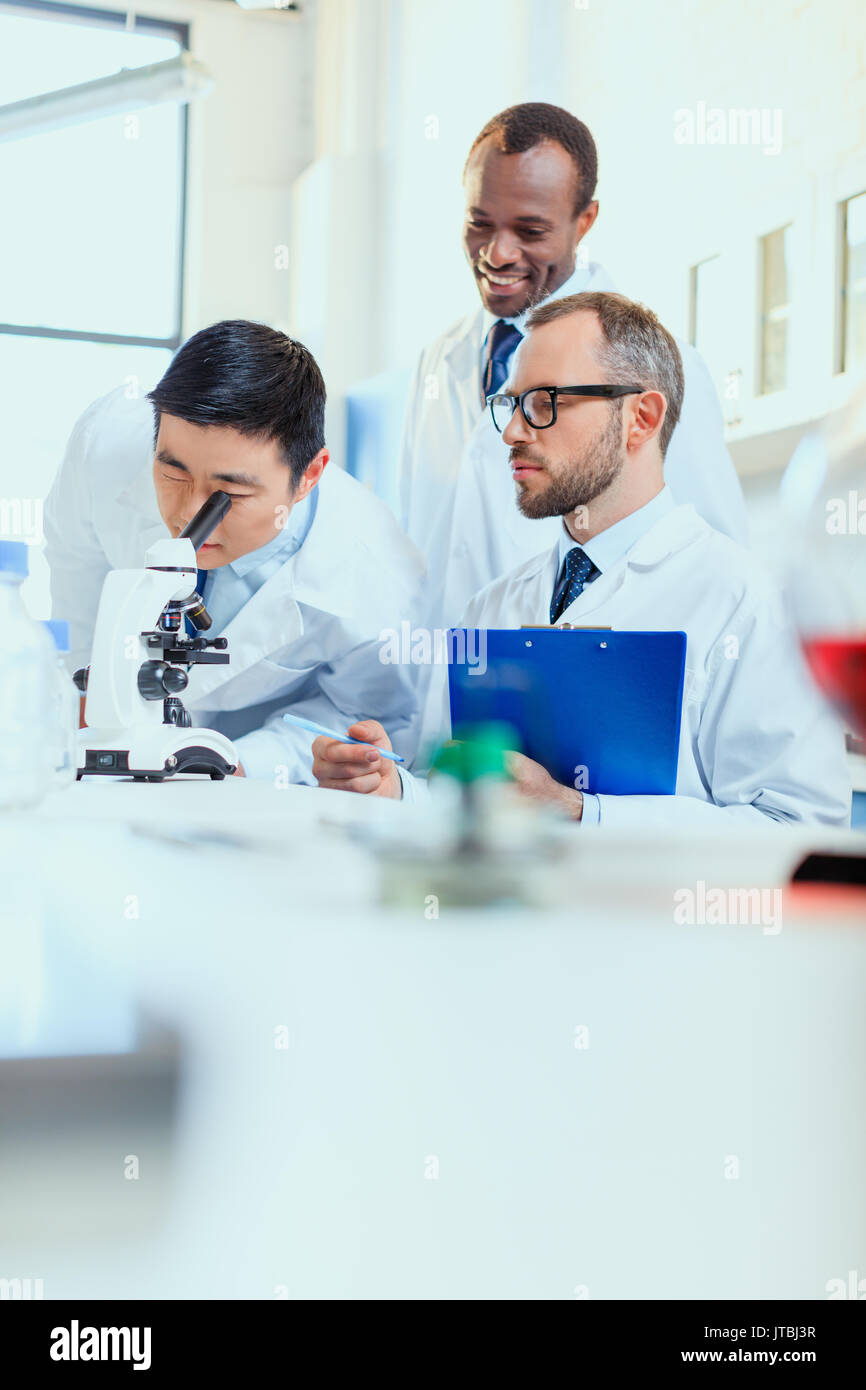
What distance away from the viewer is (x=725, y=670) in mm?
1625

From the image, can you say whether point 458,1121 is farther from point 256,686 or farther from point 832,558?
point 256,686

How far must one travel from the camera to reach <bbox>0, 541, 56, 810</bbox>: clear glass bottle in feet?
2.70

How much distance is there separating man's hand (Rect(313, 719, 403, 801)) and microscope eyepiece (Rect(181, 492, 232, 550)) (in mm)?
269

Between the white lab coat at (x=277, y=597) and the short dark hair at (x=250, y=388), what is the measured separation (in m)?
0.13

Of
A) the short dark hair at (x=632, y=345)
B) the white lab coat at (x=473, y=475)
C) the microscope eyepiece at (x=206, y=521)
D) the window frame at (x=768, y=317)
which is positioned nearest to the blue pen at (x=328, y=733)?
the microscope eyepiece at (x=206, y=521)

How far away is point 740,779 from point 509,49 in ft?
11.4

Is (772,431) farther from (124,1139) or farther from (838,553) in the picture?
(124,1139)

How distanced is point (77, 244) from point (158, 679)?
462 cm

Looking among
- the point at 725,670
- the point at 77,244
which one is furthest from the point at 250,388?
the point at 77,244

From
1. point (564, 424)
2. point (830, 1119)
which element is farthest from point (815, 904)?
point (564, 424)

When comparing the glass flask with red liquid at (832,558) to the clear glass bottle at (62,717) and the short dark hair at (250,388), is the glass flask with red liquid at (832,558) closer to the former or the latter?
the clear glass bottle at (62,717)

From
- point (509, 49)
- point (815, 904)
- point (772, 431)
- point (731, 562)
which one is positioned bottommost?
point (815, 904)
